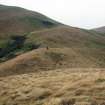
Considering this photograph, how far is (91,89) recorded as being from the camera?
16.2 m

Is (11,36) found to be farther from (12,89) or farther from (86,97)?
(86,97)

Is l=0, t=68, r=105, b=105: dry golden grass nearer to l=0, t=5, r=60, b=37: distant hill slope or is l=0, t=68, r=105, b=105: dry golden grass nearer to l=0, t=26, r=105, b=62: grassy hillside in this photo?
l=0, t=26, r=105, b=62: grassy hillside

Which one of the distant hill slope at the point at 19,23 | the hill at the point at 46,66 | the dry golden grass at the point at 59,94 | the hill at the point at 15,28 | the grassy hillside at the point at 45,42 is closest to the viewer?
the dry golden grass at the point at 59,94

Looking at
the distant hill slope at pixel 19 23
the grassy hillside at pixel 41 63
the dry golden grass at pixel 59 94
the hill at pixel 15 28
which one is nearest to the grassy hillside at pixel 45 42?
the hill at pixel 15 28

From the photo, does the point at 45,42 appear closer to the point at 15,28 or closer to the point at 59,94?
the point at 15,28

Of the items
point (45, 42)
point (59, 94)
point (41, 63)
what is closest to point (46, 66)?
point (41, 63)

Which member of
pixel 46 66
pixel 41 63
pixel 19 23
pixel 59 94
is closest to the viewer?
pixel 59 94

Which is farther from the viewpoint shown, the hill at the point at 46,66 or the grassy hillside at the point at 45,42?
A: the grassy hillside at the point at 45,42

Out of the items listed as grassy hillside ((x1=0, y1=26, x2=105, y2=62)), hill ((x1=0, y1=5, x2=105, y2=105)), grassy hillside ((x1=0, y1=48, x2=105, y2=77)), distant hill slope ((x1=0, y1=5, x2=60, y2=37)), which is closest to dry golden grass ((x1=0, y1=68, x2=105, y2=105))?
hill ((x1=0, y1=5, x2=105, y2=105))

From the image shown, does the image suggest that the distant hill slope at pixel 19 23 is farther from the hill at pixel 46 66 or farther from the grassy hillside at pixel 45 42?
the grassy hillside at pixel 45 42

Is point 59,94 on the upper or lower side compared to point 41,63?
upper

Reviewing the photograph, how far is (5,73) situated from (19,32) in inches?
2071

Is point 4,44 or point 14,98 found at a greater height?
point 14,98

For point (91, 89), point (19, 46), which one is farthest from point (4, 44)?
point (91, 89)
